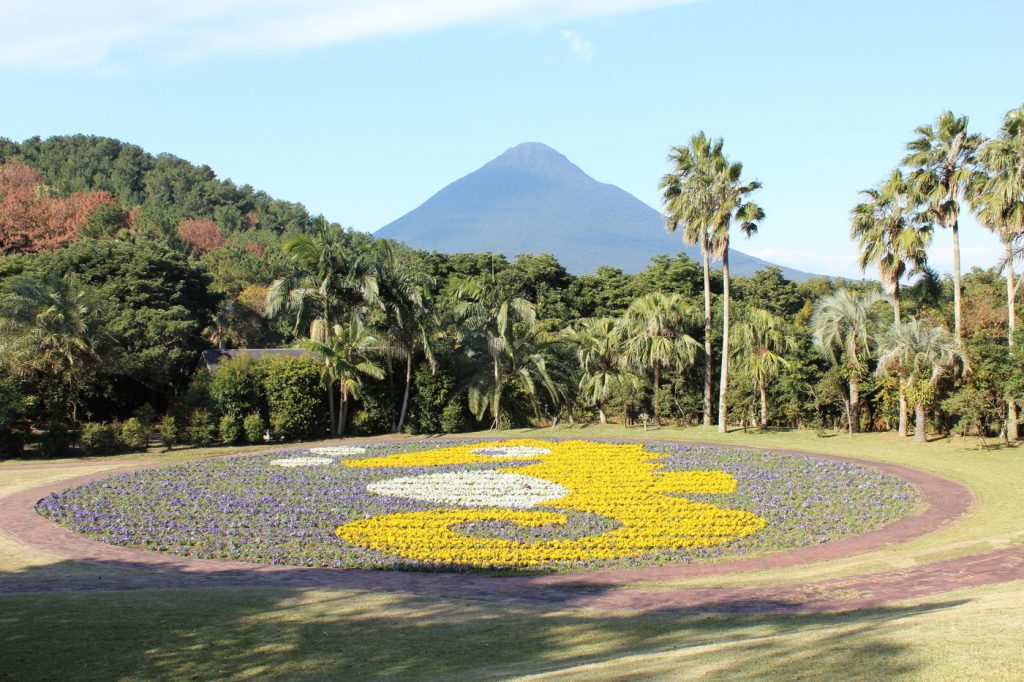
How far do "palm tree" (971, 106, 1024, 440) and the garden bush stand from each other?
25.3 metres

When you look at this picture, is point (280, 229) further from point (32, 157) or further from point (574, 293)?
point (574, 293)

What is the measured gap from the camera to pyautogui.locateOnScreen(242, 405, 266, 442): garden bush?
31.5 meters

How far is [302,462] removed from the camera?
26.6m

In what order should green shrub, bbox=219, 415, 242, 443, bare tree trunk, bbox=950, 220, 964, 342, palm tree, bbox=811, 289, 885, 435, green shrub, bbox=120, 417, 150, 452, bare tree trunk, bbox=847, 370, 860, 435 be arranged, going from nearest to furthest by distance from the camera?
bare tree trunk, bbox=950, 220, 964, 342 → green shrub, bbox=120, 417, 150, 452 → bare tree trunk, bbox=847, 370, 860, 435 → palm tree, bbox=811, 289, 885, 435 → green shrub, bbox=219, 415, 242, 443

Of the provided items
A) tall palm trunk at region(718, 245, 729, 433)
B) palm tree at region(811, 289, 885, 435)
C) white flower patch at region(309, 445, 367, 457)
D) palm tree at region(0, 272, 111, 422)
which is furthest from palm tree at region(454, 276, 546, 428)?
palm tree at region(0, 272, 111, 422)

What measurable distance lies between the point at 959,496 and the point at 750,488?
15.3 feet

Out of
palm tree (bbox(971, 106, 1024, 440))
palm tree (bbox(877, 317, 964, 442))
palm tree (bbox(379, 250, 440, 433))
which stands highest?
palm tree (bbox(971, 106, 1024, 440))

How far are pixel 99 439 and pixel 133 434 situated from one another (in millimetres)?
1098

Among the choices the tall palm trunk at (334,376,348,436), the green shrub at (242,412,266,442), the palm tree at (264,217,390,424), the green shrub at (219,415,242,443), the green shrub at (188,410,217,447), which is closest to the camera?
the green shrub at (188,410,217,447)

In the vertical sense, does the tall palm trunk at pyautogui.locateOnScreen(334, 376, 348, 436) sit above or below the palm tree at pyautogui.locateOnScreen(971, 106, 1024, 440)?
below

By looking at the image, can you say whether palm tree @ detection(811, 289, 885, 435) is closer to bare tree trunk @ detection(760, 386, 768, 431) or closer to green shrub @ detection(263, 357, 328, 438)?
bare tree trunk @ detection(760, 386, 768, 431)

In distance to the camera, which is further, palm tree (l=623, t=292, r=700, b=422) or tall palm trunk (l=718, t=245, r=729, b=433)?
palm tree (l=623, t=292, r=700, b=422)

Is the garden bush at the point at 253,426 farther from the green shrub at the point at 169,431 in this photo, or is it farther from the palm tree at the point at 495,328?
the palm tree at the point at 495,328

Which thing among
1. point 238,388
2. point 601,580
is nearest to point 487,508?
point 601,580
